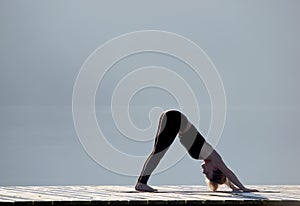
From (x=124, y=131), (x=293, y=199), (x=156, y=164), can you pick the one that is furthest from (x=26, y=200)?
(x=124, y=131)

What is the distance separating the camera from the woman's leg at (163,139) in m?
6.53

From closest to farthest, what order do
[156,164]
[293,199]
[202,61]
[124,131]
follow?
1. [293,199]
2. [156,164]
3. [124,131]
4. [202,61]

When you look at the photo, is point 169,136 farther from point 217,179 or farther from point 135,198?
point 135,198

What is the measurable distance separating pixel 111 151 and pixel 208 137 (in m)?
1.41

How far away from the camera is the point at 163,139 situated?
657 centimetres

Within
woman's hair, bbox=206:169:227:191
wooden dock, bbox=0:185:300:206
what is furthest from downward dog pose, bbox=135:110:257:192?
wooden dock, bbox=0:185:300:206

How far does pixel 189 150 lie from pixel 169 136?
10.2 inches

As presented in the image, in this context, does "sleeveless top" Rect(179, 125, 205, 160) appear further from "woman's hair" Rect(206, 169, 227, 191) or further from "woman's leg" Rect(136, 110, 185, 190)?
"woman's hair" Rect(206, 169, 227, 191)

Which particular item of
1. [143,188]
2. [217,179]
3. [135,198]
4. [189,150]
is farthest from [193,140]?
[135,198]

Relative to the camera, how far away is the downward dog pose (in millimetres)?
6523

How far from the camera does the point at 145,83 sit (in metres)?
9.20

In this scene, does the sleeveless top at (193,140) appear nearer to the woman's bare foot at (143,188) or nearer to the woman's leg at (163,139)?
the woman's leg at (163,139)

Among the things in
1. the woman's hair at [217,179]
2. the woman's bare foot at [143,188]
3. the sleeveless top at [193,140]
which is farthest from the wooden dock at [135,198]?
the sleeveless top at [193,140]

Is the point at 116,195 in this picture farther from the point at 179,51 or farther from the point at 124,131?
the point at 179,51
